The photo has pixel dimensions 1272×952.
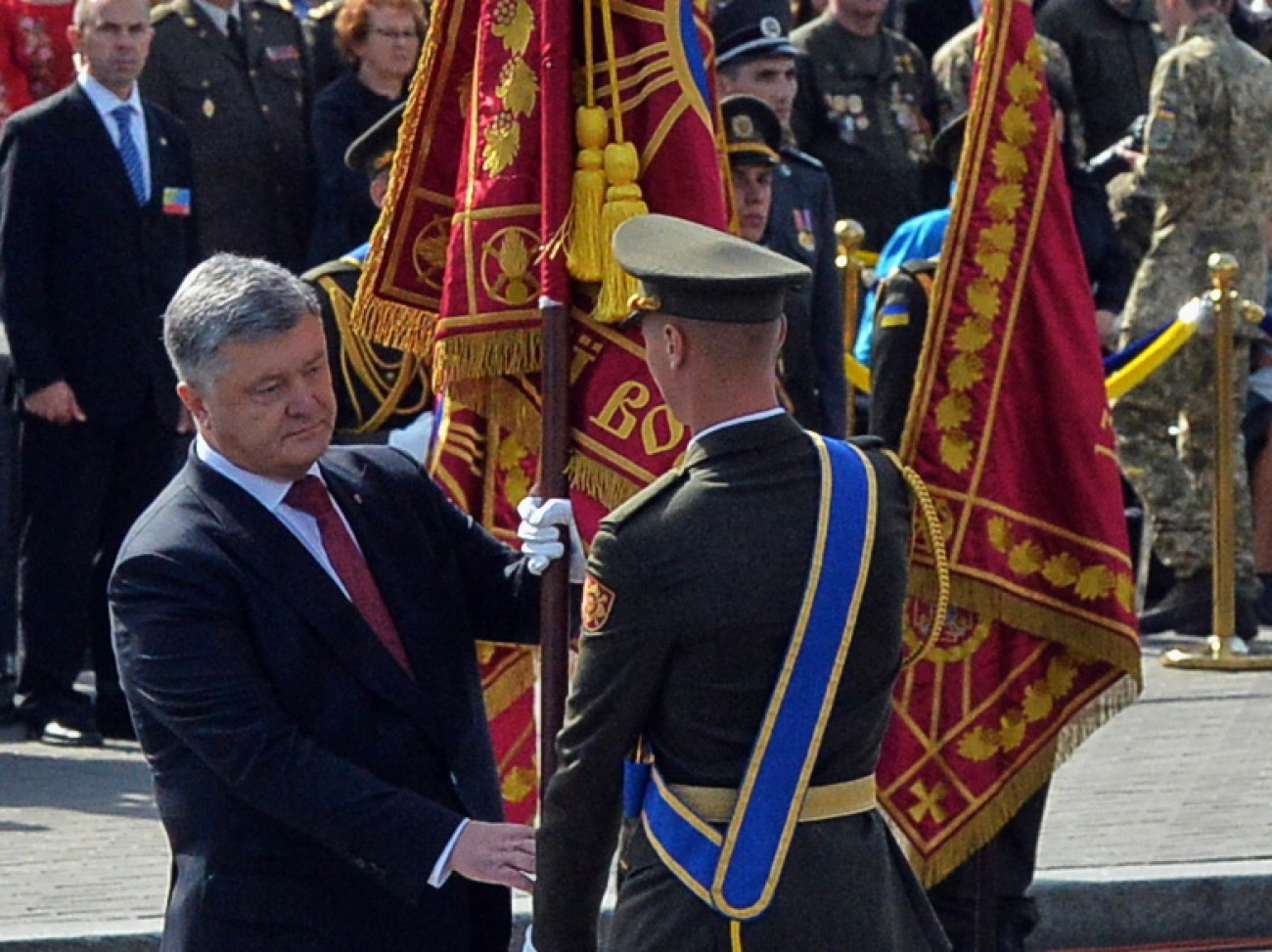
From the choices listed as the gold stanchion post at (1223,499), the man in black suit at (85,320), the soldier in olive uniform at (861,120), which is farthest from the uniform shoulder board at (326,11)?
the gold stanchion post at (1223,499)

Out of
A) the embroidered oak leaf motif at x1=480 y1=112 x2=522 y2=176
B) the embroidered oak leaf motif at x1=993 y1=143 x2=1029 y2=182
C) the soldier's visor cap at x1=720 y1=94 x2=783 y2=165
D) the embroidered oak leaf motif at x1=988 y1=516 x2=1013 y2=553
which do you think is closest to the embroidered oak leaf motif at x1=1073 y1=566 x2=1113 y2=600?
the embroidered oak leaf motif at x1=988 y1=516 x2=1013 y2=553

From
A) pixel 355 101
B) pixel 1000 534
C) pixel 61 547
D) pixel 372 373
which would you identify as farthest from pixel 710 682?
pixel 355 101

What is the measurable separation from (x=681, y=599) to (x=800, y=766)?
0.29 m

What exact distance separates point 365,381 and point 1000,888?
2.31 m

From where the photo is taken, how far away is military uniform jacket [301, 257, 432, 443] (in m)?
7.60

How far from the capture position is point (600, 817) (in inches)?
154

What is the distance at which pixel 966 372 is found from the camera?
6.30 m

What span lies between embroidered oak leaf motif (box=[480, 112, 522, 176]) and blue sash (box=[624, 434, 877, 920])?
3.72ft

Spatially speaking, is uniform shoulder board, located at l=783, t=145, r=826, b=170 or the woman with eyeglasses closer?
uniform shoulder board, located at l=783, t=145, r=826, b=170

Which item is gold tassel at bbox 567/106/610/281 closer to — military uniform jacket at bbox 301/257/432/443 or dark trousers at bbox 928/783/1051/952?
dark trousers at bbox 928/783/1051/952

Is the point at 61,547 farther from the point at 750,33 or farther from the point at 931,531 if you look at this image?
the point at 931,531

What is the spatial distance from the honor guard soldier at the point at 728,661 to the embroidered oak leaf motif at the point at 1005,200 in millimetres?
2381

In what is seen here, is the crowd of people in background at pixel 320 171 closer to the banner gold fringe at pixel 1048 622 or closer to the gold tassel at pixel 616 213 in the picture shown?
the banner gold fringe at pixel 1048 622

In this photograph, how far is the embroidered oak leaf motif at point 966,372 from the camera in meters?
6.29
